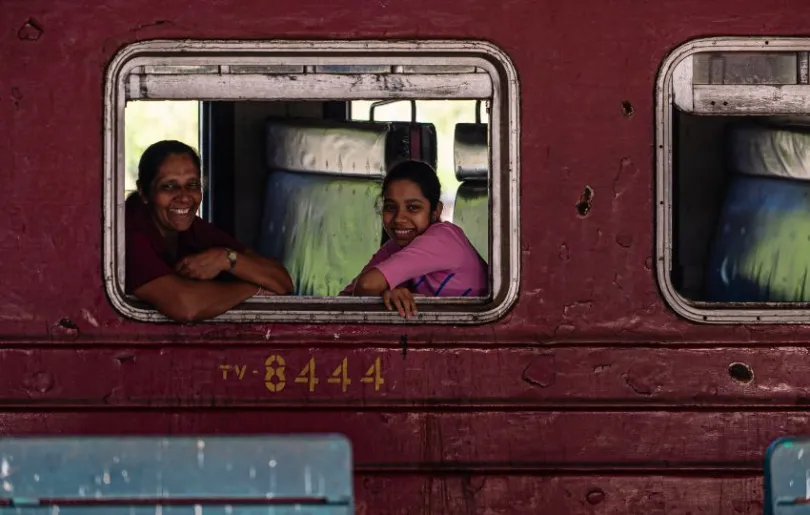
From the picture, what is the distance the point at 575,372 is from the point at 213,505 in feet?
4.70

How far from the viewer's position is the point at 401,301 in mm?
4293

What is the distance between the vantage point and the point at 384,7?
4.30 metres

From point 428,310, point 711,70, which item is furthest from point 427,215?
point 711,70

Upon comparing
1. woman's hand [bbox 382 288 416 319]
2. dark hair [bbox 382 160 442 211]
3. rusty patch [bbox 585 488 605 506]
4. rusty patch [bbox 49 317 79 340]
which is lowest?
rusty patch [bbox 585 488 605 506]

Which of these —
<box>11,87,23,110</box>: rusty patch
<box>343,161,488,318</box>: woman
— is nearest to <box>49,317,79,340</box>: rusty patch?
<box>11,87,23,110</box>: rusty patch

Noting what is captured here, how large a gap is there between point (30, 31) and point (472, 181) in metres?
1.66

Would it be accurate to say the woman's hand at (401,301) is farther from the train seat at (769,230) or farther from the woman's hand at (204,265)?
the train seat at (769,230)

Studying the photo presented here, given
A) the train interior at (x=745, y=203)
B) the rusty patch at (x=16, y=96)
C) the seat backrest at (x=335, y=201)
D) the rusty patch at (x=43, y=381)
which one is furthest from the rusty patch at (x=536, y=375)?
the rusty patch at (x=16, y=96)

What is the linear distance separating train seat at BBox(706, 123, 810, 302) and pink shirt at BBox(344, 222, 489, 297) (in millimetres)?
774

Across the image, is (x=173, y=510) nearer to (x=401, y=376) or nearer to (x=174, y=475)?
(x=174, y=475)

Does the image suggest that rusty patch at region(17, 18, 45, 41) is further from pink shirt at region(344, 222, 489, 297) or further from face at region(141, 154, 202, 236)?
pink shirt at region(344, 222, 489, 297)

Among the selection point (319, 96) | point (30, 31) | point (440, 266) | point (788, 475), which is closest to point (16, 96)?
point (30, 31)

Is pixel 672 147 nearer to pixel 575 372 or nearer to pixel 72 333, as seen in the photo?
pixel 575 372

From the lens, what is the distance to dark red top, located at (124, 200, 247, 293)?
169 inches
